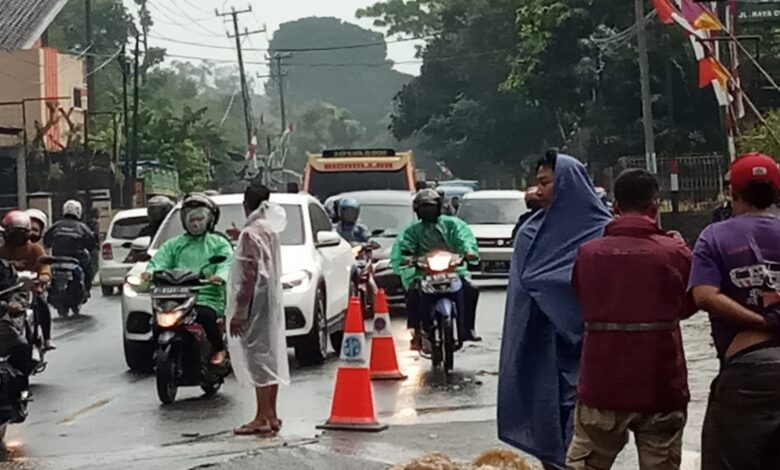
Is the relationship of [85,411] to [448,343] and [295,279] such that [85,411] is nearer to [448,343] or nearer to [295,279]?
[295,279]

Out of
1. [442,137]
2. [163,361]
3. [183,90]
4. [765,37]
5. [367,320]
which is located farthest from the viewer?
[183,90]

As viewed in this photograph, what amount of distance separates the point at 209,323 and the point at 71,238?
9457 mm

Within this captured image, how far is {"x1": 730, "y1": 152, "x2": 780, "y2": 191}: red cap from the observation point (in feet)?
20.6

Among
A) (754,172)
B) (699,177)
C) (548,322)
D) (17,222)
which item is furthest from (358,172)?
(754,172)

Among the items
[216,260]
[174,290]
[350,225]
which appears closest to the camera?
[174,290]

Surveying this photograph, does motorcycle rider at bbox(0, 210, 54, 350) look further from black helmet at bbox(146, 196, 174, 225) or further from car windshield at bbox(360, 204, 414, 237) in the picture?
car windshield at bbox(360, 204, 414, 237)

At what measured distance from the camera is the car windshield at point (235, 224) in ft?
51.5

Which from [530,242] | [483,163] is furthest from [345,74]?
[530,242]

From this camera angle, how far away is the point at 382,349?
1395 centimetres

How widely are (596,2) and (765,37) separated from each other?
878 centimetres

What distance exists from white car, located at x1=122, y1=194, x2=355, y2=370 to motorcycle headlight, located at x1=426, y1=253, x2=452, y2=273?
136 cm

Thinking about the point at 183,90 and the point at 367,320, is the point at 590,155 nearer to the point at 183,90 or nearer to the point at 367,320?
the point at 367,320

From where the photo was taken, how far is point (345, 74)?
7096 inches

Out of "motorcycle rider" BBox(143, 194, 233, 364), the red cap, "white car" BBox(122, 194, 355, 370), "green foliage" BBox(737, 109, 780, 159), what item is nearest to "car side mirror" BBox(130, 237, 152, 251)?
"white car" BBox(122, 194, 355, 370)
